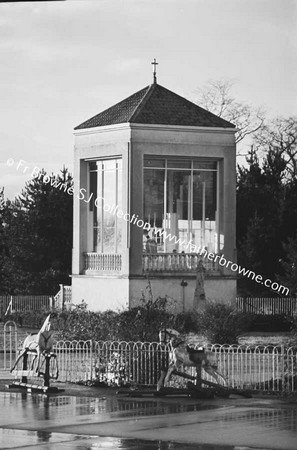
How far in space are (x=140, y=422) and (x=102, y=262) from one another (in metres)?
24.9

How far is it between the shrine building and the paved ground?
776 inches

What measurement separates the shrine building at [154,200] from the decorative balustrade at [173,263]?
0.03m

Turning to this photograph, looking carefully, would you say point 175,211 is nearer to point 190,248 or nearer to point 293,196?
point 190,248

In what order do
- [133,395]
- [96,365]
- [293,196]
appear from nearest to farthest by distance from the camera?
[133,395]
[96,365]
[293,196]

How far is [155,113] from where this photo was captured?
133 feet

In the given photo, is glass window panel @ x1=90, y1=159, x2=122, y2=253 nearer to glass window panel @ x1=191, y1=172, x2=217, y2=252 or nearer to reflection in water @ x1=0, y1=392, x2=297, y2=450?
glass window panel @ x1=191, y1=172, x2=217, y2=252

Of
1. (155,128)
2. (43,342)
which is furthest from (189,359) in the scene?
(155,128)

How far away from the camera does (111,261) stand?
40594 mm

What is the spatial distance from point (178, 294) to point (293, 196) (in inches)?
504

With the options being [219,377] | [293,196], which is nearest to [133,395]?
[219,377]

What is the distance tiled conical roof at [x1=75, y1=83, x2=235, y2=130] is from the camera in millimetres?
40156

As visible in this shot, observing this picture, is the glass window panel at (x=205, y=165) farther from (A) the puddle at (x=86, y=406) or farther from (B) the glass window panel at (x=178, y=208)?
(A) the puddle at (x=86, y=406)

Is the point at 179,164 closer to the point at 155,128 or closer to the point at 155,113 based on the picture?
the point at 155,128

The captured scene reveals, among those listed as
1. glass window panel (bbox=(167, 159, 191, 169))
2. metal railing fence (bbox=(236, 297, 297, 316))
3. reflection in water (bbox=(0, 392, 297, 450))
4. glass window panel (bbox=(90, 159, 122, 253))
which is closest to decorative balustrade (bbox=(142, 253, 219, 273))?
glass window panel (bbox=(90, 159, 122, 253))
